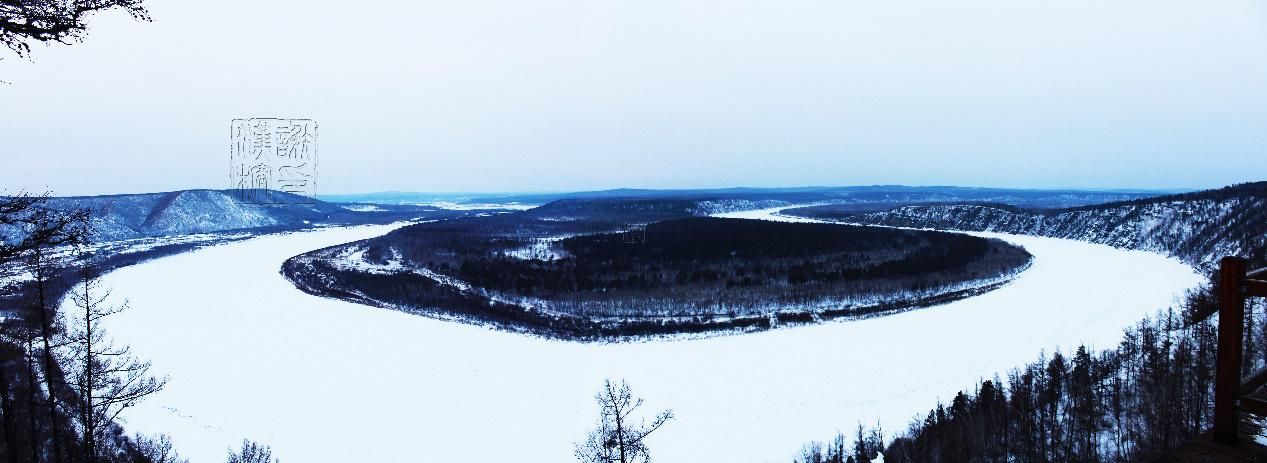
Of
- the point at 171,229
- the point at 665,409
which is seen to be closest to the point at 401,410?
the point at 665,409

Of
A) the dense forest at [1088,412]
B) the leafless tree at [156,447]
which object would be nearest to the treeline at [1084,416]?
the dense forest at [1088,412]

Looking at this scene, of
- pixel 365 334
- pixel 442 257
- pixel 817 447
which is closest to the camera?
pixel 817 447

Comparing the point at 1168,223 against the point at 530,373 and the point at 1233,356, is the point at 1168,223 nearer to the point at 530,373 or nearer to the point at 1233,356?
the point at 530,373

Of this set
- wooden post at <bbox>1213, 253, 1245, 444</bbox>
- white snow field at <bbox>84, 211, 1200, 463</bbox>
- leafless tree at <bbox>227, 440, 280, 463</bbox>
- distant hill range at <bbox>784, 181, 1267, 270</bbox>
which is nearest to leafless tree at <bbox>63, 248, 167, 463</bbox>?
leafless tree at <bbox>227, 440, 280, 463</bbox>

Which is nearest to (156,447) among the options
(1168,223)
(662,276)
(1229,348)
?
(1229,348)

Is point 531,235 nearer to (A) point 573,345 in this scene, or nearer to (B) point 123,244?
(B) point 123,244

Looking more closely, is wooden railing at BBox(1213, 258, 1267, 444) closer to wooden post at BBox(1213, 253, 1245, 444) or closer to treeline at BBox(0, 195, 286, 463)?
wooden post at BBox(1213, 253, 1245, 444)

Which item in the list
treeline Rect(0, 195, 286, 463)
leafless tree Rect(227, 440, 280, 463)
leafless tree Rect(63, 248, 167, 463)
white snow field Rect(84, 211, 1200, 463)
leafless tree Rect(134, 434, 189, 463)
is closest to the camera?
treeline Rect(0, 195, 286, 463)
